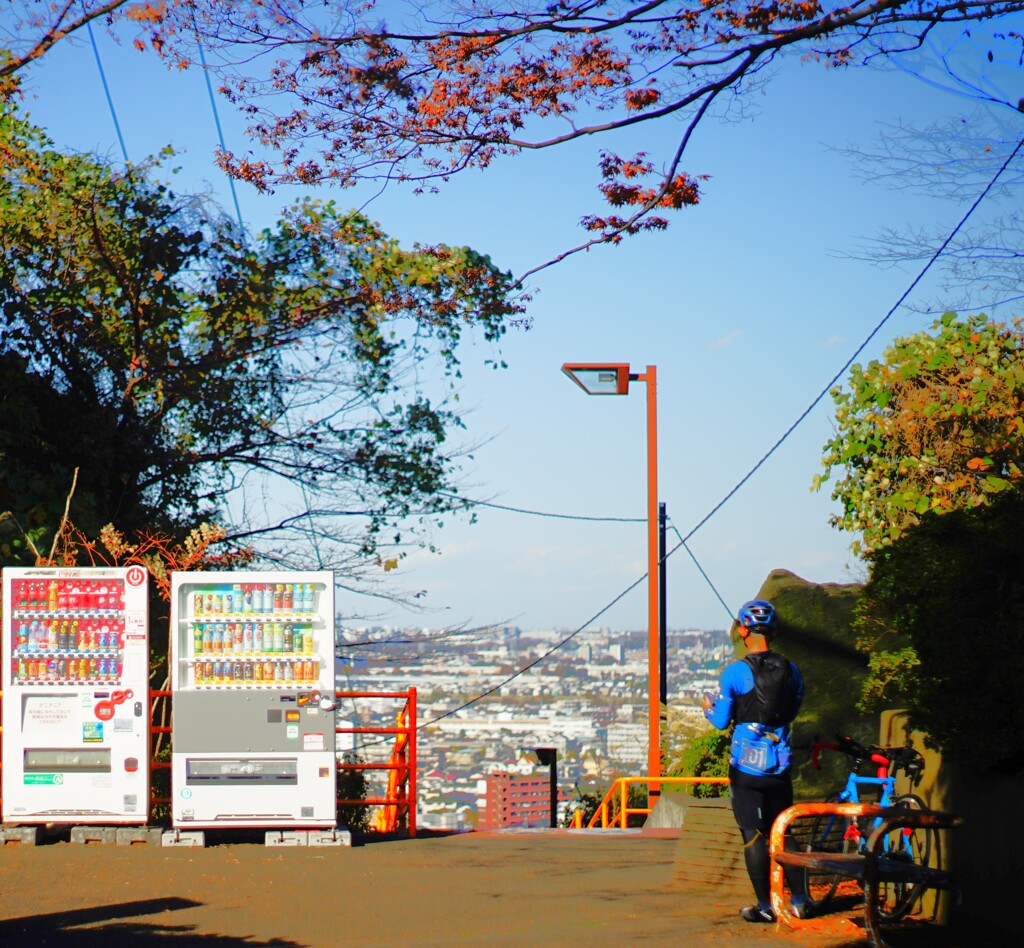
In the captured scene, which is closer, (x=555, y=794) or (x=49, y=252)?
(x=49, y=252)

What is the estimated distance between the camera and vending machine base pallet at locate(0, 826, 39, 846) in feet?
37.3

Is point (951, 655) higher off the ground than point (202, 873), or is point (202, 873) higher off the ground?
point (951, 655)

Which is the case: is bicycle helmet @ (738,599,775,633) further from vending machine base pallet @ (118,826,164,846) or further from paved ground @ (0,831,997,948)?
vending machine base pallet @ (118,826,164,846)

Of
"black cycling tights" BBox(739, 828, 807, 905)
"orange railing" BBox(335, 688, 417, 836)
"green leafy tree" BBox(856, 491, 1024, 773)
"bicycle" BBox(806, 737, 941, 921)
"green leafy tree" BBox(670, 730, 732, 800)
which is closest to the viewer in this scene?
"green leafy tree" BBox(856, 491, 1024, 773)

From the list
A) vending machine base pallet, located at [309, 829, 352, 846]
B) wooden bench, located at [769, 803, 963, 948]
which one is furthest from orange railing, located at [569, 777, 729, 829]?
wooden bench, located at [769, 803, 963, 948]

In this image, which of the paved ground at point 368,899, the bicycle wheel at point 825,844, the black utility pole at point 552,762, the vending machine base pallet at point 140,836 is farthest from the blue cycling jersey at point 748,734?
the black utility pole at point 552,762

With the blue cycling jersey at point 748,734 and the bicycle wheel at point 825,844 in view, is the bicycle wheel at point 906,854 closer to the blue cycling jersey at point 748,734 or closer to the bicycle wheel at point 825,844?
the bicycle wheel at point 825,844

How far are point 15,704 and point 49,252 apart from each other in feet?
30.9

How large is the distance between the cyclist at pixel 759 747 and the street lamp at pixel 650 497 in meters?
10.3

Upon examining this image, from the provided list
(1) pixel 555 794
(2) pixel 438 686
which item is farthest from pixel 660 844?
(2) pixel 438 686

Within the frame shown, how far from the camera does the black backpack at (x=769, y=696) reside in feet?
23.6

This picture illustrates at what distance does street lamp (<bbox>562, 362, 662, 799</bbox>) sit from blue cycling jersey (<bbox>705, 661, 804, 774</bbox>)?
33.6 ft

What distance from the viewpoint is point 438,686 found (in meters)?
25.2

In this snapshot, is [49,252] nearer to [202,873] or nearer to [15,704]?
[15,704]
